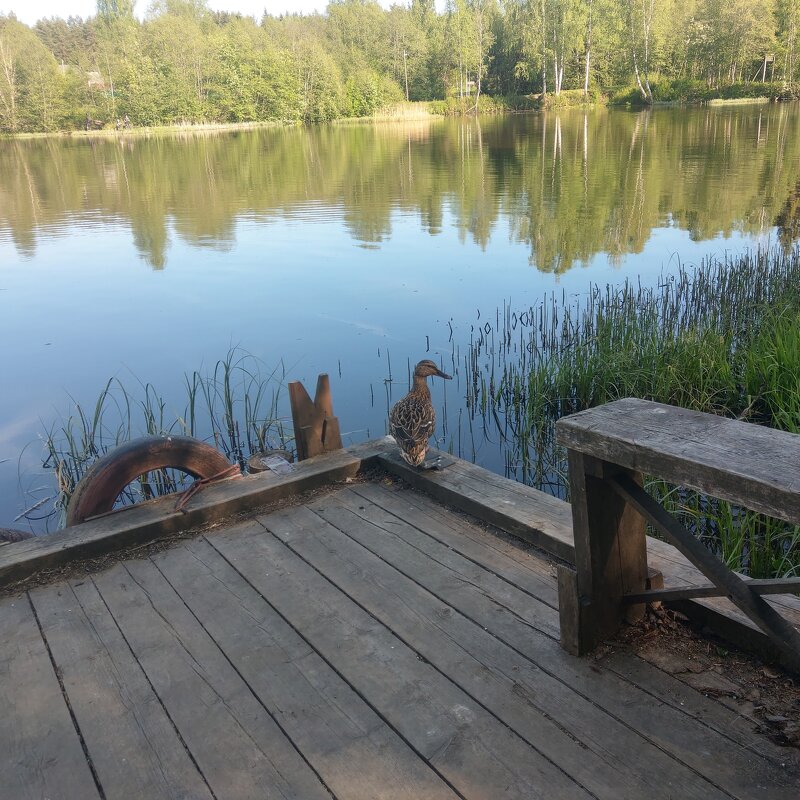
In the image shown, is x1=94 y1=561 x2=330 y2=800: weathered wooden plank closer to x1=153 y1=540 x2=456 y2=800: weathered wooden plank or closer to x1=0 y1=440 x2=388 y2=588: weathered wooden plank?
x1=153 y1=540 x2=456 y2=800: weathered wooden plank

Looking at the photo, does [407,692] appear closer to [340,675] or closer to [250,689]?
[340,675]

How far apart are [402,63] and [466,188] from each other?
63.9 m

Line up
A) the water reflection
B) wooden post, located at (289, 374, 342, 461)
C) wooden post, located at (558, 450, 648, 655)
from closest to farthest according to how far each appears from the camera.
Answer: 1. wooden post, located at (558, 450, 648, 655)
2. wooden post, located at (289, 374, 342, 461)
3. the water reflection

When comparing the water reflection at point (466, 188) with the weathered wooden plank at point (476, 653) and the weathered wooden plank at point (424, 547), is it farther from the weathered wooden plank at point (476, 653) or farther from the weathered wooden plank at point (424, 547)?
the weathered wooden plank at point (476, 653)

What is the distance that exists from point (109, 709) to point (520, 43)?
252 feet

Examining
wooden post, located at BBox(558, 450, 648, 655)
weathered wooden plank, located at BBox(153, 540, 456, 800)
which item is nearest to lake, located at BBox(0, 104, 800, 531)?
weathered wooden plank, located at BBox(153, 540, 456, 800)

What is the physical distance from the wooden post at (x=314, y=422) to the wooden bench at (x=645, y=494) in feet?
6.87

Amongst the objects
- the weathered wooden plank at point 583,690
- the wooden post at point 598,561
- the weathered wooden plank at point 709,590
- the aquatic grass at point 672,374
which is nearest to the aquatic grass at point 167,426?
the aquatic grass at point 672,374

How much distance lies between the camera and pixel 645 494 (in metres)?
2.15

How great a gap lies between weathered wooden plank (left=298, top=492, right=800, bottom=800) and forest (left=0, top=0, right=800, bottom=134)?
53.6 metres

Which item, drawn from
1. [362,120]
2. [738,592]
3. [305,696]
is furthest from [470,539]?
[362,120]

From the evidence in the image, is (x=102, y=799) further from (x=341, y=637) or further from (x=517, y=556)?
(x=517, y=556)

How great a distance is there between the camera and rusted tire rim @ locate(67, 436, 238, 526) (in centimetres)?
362

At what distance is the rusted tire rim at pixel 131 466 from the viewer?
3.62m
